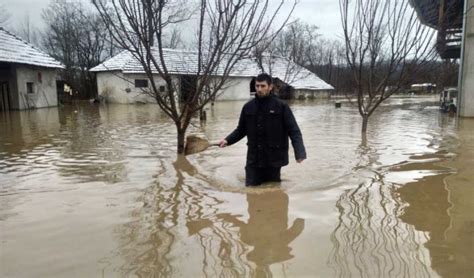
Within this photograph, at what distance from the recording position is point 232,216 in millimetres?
4594

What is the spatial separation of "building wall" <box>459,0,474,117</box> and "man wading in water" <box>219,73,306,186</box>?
1431cm

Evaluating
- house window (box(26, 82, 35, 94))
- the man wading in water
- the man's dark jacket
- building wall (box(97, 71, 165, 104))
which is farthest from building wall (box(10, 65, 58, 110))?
the man's dark jacket

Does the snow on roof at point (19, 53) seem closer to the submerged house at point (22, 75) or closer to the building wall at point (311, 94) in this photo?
the submerged house at point (22, 75)

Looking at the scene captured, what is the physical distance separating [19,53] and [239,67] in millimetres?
18430

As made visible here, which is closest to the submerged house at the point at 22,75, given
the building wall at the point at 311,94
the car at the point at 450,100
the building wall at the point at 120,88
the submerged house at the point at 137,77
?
the submerged house at the point at 137,77

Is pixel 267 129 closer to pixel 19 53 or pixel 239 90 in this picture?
pixel 19 53

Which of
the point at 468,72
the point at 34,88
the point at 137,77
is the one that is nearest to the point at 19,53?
the point at 34,88

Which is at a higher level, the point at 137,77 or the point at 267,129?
the point at 137,77

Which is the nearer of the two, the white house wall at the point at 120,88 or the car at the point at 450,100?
the car at the point at 450,100

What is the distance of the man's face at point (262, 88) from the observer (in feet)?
17.2

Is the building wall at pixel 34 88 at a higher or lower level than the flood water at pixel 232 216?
higher

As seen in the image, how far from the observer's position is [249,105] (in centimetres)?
550

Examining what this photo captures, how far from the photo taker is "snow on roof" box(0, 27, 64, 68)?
2334 centimetres

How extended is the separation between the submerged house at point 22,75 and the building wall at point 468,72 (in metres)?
22.6
